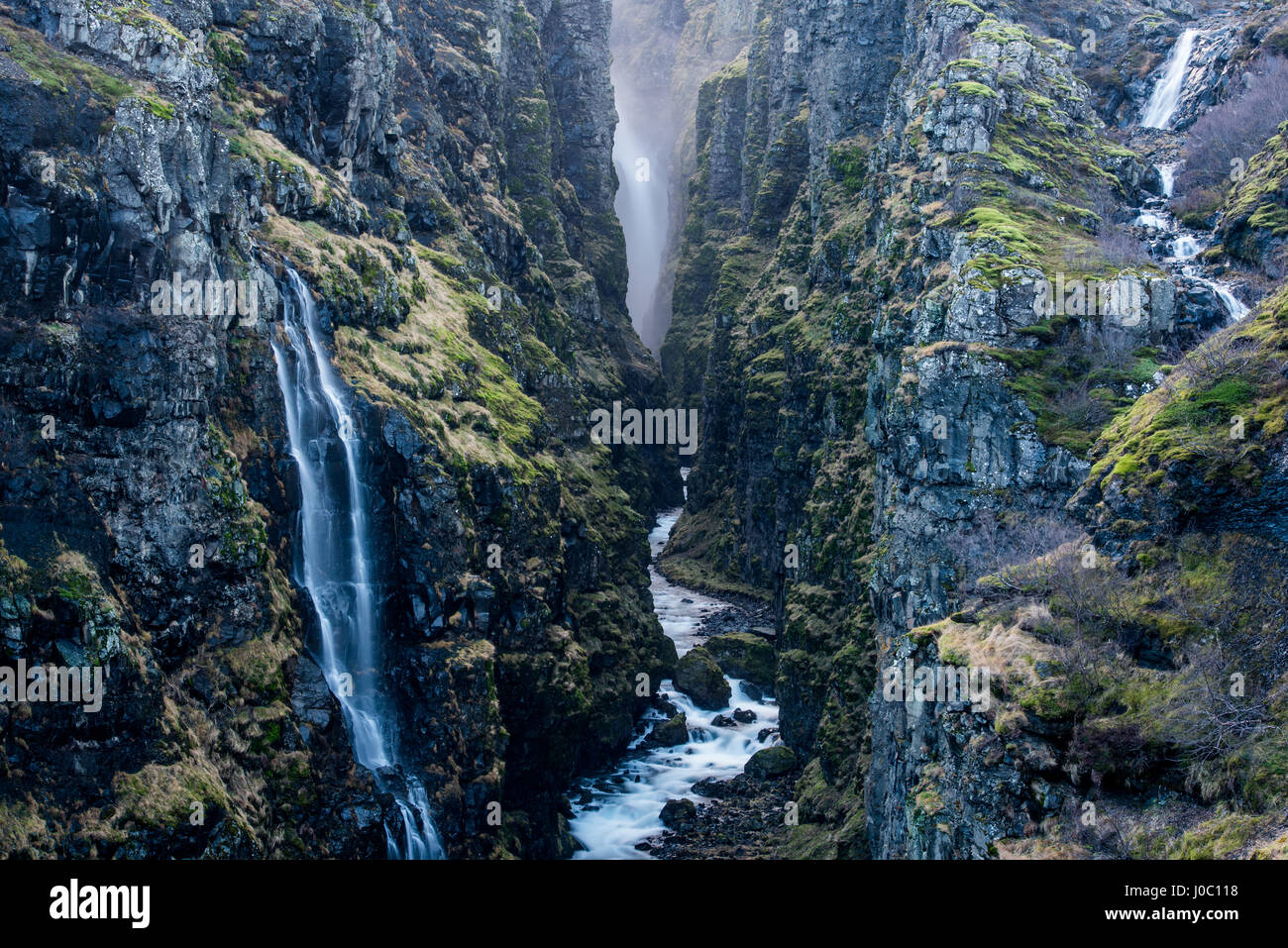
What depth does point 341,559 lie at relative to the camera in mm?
57844

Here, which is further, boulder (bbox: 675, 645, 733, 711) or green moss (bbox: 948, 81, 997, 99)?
boulder (bbox: 675, 645, 733, 711)

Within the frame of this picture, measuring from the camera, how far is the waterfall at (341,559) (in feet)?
182

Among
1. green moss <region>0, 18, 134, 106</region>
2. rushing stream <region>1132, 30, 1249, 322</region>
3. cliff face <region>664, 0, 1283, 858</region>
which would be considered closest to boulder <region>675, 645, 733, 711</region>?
cliff face <region>664, 0, 1283, 858</region>

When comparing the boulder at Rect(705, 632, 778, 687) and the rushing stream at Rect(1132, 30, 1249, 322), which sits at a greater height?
the rushing stream at Rect(1132, 30, 1249, 322)

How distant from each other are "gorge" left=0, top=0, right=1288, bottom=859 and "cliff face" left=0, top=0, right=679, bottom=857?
0.22 m

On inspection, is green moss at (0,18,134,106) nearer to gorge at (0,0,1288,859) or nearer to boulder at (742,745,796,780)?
gorge at (0,0,1288,859)

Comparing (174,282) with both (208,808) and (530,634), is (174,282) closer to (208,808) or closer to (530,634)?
(208,808)

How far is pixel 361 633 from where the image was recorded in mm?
57844

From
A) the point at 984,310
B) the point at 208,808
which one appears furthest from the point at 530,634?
the point at 984,310

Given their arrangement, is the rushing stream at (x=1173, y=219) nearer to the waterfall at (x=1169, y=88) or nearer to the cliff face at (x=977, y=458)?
the waterfall at (x=1169, y=88)

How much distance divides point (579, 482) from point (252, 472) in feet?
135

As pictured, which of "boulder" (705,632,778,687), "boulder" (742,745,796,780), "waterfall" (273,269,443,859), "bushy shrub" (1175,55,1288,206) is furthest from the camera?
"boulder" (705,632,778,687)

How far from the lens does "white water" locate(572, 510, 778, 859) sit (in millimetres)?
68938

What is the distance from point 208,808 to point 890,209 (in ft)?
196
